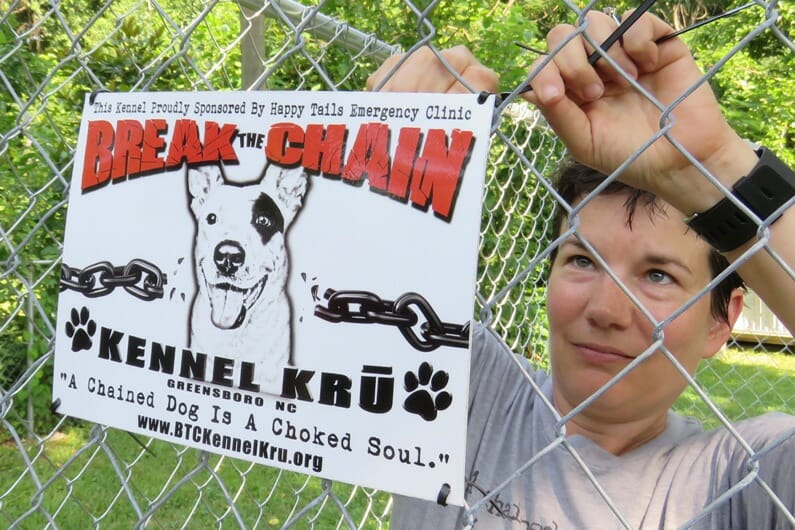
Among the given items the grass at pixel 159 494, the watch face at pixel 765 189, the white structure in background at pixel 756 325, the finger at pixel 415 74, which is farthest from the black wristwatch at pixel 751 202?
the white structure in background at pixel 756 325

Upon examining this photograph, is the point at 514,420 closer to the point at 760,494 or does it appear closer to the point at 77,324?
the point at 760,494

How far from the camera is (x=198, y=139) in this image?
4.19ft

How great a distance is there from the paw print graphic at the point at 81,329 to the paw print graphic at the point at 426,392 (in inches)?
25.1

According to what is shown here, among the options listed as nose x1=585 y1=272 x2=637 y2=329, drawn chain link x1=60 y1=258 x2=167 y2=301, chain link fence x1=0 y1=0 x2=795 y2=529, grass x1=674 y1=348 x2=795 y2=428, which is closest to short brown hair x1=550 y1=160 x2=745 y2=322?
→ nose x1=585 y1=272 x2=637 y2=329

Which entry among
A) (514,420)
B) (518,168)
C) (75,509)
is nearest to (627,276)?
(514,420)

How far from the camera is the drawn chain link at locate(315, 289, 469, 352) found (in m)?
1.06

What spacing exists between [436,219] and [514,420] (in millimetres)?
643

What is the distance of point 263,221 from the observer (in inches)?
47.4

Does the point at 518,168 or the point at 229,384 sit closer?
the point at 229,384

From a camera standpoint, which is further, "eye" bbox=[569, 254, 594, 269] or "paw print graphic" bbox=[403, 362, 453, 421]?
"eye" bbox=[569, 254, 594, 269]

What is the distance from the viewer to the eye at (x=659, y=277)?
1349mm

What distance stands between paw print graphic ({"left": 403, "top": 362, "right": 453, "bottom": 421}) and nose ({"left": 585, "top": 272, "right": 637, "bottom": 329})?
1.34 ft

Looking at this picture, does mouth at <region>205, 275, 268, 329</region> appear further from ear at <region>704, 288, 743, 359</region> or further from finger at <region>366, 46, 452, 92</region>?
ear at <region>704, 288, 743, 359</region>

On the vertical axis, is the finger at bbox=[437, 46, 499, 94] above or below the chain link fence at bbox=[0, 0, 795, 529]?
above
